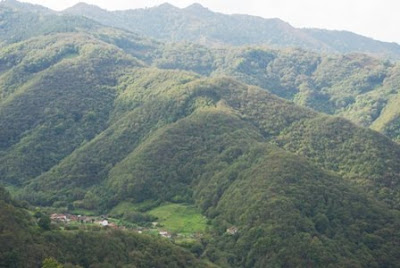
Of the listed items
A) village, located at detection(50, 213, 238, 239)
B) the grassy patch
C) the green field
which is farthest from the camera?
the grassy patch

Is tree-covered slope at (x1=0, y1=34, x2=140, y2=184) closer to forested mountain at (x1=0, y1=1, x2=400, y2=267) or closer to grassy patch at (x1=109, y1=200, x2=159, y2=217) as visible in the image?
forested mountain at (x1=0, y1=1, x2=400, y2=267)

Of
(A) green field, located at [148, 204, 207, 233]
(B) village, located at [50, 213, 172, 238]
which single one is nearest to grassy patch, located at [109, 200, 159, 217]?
(A) green field, located at [148, 204, 207, 233]

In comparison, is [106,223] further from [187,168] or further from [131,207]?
[187,168]

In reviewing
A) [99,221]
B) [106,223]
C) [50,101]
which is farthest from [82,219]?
[50,101]

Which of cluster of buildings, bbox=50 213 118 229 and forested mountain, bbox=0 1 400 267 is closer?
forested mountain, bbox=0 1 400 267

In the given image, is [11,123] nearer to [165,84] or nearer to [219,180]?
[165,84]

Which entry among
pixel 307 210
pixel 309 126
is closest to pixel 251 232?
pixel 307 210
